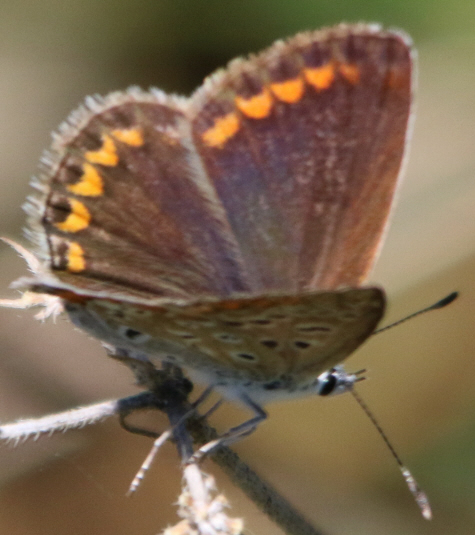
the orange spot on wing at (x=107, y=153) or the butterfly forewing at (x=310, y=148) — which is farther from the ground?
the orange spot on wing at (x=107, y=153)

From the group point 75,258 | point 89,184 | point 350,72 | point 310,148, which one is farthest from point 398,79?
point 75,258

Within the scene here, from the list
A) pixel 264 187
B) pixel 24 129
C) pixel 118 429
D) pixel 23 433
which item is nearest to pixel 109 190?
pixel 264 187

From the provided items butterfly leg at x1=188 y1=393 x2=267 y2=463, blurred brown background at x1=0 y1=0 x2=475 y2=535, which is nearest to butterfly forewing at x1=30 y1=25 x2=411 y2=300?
butterfly leg at x1=188 y1=393 x2=267 y2=463

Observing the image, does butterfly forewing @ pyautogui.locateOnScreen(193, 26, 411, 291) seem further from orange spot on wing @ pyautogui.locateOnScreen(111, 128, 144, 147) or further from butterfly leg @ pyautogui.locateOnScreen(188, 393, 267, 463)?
butterfly leg @ pyautogui.locateOnScreen(188, 393, 267, 463)

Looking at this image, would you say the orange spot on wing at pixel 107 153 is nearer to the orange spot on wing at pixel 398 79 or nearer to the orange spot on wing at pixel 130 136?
the orange spot on wing at pixel 130 136

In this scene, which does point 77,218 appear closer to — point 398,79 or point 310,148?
point 310,148

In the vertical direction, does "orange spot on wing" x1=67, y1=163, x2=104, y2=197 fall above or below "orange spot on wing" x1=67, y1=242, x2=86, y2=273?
above

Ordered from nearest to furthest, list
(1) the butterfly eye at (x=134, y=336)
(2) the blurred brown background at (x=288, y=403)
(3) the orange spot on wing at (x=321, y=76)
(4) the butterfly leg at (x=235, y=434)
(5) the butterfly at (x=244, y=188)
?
(4) the butterfly leg at (x=235, y=434)
(1) the butterfly eye at (x=134, y=336)
(5) the butterfly at (x=244, y=188)
(3) the orange spot on wing at (x=321, y=76)
(2) the blurred brown background at (x=288, y=403)

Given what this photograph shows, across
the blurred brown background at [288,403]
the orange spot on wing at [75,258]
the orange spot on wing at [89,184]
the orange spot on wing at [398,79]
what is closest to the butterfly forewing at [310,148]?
the orange spot on wing at [398,79]
